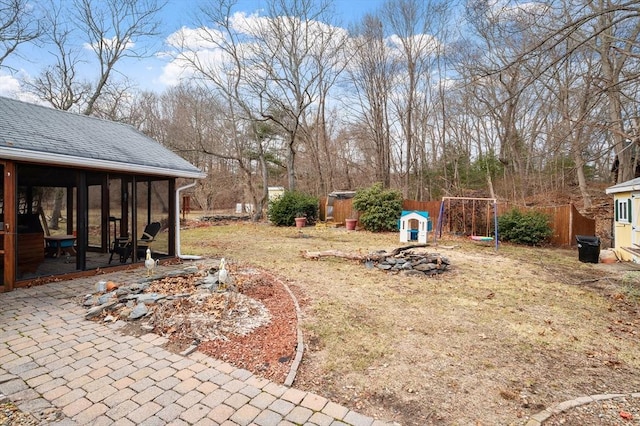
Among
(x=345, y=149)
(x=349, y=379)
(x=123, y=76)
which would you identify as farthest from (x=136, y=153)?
(x=345, y=149)

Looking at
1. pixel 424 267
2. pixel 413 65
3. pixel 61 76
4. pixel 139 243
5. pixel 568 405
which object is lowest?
pixel 568 405

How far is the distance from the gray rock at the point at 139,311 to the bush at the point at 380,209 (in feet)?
36.0

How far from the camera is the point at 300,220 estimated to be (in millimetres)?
15641

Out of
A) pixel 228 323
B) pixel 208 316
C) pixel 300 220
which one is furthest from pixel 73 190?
pixel 300 220

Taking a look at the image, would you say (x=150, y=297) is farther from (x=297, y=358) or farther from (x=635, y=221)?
(x=635, y=221)

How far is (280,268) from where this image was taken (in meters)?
6.79

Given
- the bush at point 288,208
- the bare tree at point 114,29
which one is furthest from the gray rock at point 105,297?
the bare tree at point 114,29

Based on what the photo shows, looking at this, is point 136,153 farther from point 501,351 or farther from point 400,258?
point 501,351

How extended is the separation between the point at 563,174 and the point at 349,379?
60.5ft

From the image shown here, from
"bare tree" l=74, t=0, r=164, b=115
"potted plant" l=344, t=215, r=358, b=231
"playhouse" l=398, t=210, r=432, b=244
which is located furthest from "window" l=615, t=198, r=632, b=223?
"bare tree" l=74, t=0, r=164, b=115

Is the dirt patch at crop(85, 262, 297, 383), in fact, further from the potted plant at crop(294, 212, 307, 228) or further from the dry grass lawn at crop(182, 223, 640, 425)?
the potted plant at crop(294, 212, 307, 228)

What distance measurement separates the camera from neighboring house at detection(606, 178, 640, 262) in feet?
25.2

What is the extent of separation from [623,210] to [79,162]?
1232 centimetres

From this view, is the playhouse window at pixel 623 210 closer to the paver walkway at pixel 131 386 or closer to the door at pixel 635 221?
the door at pixel 635 221
